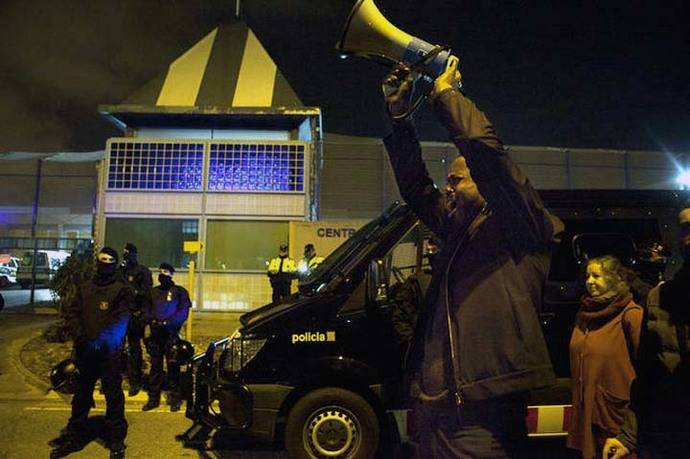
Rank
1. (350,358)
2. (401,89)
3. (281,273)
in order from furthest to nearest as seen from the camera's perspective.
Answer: (281,273) → (350,358) → (401,89)

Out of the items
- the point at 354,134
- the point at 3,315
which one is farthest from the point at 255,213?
the point at 354,134

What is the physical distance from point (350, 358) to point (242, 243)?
11095 millimetres

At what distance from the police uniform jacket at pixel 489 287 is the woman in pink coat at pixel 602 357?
1.33 m

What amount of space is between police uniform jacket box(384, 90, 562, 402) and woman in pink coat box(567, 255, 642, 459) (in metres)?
1.33

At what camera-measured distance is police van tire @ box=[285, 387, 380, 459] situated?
4.20 m

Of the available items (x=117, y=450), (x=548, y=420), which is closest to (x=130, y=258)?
(x=117, y=450)

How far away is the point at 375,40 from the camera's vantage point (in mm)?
2580

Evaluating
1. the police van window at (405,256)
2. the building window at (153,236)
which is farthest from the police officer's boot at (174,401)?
the building window at (153,236)

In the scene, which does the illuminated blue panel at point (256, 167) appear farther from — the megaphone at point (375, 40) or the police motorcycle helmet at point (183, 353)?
the megaphone at point (375, 40)

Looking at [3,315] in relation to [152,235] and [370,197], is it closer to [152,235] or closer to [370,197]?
[152,235]

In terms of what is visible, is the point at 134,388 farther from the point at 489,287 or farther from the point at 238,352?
the point at 489,287

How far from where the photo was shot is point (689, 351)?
2562 mm

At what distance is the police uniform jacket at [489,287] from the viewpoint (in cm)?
173

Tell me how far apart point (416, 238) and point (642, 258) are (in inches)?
71.2
